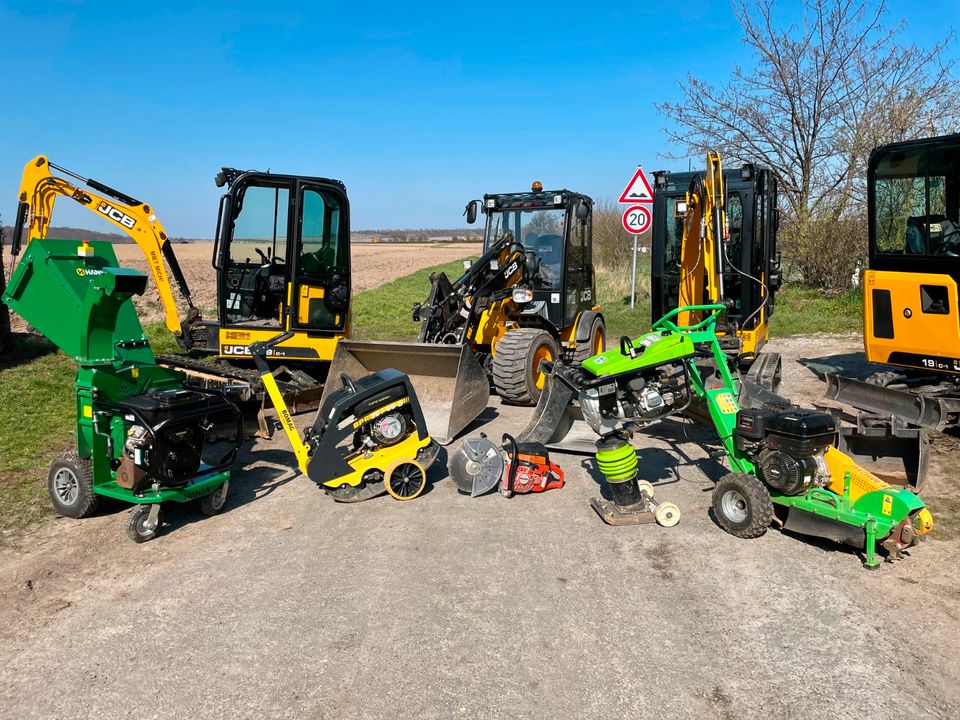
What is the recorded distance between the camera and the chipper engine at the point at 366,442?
578cm

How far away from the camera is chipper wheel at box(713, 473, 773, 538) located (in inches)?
192

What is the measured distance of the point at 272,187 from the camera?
8844 mm

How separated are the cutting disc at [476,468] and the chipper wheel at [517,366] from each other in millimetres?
2600

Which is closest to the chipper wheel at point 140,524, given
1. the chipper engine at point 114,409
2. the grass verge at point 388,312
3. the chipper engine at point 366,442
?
the chipper engine at point 114,409

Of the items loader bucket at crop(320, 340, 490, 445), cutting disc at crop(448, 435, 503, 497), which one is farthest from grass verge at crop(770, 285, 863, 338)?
cutting disc at crop(448, 435, 503, 497)

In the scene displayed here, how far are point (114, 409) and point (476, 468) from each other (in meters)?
2.70

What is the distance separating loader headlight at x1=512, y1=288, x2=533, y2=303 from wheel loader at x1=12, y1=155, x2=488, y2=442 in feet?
5.18

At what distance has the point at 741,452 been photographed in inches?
207

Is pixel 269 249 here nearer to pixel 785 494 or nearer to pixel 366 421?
pixel 366 421

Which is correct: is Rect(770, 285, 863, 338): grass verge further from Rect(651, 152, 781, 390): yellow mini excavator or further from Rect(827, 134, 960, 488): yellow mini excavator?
Rect(827, 134, 960, 488): yellow mini excavator

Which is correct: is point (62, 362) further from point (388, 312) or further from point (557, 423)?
point (388, 312)

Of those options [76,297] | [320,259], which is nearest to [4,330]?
[320,259]

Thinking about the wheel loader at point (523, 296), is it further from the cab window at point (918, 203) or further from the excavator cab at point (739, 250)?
the cab window at point (918, 203)

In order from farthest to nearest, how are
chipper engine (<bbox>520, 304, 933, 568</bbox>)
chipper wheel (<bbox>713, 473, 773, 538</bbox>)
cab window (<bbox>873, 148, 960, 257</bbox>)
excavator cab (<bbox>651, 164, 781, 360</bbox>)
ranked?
excavator cab (<bbox>651, 164, 781, 360</bbox>), cab window (<bbox>873, 148, 960, 257</bbox>), chipper wheel (<bbox>713, 473, 773, 538</bbox>), chipper engine (<bbox>520, 304, 933, 568</bbox>)
